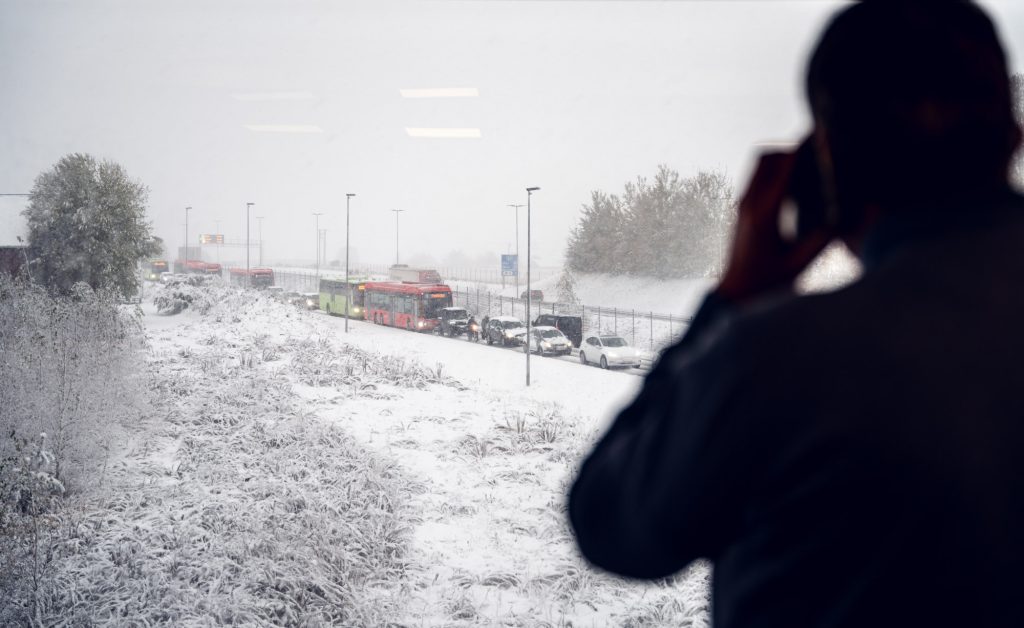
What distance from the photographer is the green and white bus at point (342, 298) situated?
32.2 metres

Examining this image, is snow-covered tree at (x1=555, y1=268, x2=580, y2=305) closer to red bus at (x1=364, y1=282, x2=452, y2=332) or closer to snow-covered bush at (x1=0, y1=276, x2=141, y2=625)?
red bus at (x1=364, y1=282, x2=452, y2=332)

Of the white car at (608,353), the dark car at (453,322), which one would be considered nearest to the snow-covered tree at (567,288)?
the dark car at (453,322)

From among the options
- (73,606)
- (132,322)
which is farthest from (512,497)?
(132,322)

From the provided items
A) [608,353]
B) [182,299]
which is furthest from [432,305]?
[608,353]

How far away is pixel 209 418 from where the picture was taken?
1007 centimetres

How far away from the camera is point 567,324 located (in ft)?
80.9

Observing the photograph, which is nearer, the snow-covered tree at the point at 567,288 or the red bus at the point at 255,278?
the snow-covered tree at the point at 567,288

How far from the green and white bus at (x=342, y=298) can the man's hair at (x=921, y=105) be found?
30.8 m

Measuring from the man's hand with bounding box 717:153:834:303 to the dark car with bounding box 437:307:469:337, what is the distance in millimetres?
25941

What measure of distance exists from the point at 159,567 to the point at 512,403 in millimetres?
7790

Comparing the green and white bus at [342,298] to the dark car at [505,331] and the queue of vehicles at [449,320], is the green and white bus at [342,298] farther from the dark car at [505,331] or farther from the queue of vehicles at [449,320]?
the dark car at [505,331]

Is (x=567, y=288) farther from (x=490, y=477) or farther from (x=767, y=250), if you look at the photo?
(x=767, y=250)

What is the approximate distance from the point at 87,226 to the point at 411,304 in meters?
12.9

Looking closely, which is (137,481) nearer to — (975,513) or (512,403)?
(512,403)
